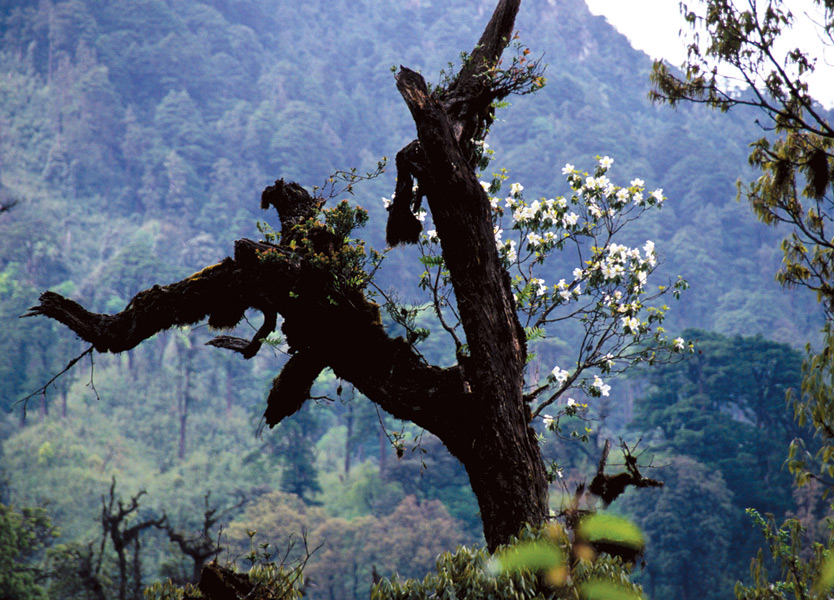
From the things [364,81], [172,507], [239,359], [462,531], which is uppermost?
[364,81]

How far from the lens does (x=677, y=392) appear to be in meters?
41.2

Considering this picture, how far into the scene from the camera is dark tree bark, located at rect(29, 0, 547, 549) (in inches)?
192

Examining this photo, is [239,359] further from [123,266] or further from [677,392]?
[677,392]

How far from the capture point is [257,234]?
69.7m

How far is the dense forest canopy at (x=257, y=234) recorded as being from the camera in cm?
3684

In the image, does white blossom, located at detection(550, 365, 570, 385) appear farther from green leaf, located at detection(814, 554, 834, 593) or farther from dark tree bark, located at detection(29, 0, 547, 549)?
green leaf, located at detection(814, 554, 834, 593)

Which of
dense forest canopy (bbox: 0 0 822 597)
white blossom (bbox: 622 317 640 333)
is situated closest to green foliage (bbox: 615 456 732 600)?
dense forest canopy (bbox: 0 0 822 597)

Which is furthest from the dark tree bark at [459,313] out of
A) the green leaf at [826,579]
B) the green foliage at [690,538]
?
the green foliage at [690,538]

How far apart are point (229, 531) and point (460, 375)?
32465 millimetres

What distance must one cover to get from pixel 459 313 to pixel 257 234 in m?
66.7

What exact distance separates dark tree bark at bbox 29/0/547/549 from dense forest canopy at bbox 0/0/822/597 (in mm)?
845

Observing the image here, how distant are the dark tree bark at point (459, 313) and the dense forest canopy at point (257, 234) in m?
0.85

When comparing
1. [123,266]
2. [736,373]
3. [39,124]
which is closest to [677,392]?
[736,373]

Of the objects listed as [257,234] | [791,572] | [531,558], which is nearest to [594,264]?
[791,572]
